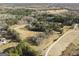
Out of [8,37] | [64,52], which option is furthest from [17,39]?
[64,52]

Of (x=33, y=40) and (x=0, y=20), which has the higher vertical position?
(x=0, y=20)

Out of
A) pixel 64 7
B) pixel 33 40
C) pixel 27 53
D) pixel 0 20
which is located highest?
pixel 64 7

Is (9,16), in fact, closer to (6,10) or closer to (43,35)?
(6,10)

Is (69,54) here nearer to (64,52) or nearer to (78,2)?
(64,52)

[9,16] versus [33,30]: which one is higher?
[9,16]

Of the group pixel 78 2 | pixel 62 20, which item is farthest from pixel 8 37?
pixel 78 2

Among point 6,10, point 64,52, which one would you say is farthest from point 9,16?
point 64,52

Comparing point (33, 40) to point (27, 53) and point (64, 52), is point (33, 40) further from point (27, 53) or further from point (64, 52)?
point (64, 52)
